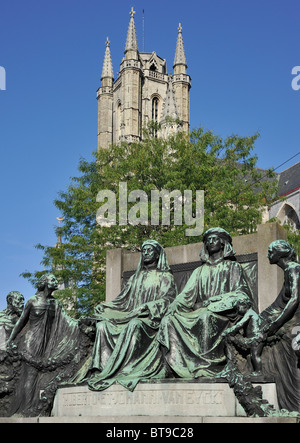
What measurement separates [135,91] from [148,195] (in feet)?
216

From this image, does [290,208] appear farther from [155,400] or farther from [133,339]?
[155,400]

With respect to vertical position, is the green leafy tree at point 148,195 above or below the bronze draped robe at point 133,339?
above

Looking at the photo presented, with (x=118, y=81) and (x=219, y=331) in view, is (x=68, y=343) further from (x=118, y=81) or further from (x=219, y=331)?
(x=118, y=81)

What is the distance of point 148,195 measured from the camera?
96.1 feet

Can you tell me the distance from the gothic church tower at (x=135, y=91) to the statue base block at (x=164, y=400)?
263ft

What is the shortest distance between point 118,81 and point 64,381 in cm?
8824

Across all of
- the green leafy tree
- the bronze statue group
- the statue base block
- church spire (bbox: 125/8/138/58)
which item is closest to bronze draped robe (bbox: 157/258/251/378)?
the bronze statue group

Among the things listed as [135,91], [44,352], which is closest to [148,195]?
[44,352]

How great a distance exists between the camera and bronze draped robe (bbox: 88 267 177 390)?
32.3 feet

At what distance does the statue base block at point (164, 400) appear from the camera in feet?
29.3

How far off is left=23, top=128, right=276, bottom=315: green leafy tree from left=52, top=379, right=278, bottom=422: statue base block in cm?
1604

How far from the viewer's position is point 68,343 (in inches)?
467

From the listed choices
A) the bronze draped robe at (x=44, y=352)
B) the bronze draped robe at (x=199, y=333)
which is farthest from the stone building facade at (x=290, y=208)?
the bronze draped robe at (x=199, y=333)

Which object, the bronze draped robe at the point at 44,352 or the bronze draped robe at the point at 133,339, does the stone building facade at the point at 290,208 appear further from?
the bronze draped robe at the point at 133,339
